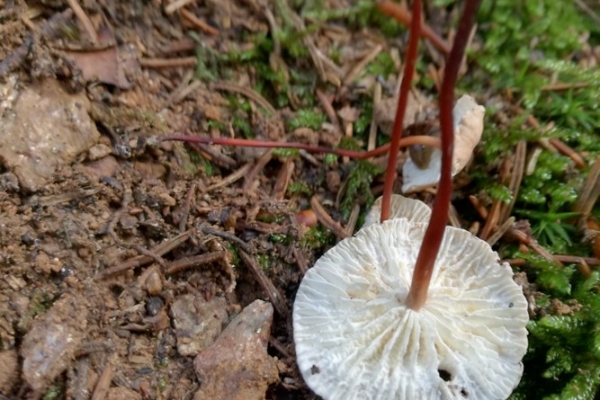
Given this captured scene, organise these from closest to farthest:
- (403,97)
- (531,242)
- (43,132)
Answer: (403,97)
(43,132)
(531,242)

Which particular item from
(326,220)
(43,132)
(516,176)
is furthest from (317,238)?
(43,132)

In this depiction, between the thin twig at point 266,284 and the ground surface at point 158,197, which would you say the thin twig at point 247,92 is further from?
the thin twig at point 266,284

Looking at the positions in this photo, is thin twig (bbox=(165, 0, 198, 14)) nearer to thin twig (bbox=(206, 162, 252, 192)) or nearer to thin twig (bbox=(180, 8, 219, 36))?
thin twig (bbox=(180, 8, 219, 36))

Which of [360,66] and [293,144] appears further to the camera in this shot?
[360,66]

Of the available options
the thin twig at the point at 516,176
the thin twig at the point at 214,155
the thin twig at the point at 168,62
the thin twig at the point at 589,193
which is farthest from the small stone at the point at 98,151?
the thin twig at the point at 589,193

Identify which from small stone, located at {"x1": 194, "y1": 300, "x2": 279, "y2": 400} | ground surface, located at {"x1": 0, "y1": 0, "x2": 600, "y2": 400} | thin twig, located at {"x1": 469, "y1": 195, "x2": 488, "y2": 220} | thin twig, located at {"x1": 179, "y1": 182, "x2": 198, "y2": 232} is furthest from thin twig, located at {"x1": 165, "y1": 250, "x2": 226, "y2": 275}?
thin twig, located at {"x1": 469, "y1": 195, "x2": 488, "y2": 220}

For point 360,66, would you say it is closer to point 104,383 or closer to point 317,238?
point 317,238
